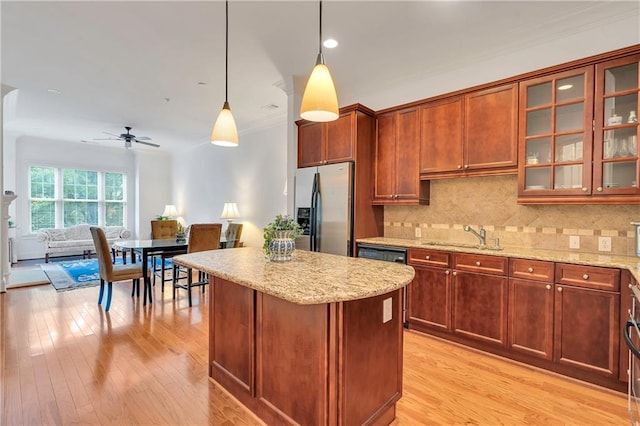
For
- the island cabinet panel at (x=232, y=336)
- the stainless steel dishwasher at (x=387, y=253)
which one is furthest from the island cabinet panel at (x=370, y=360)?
the stainless steel dishwasher at (x=387, y=253)

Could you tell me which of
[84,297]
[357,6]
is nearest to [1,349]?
[84,297]

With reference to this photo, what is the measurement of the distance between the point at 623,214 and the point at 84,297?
20.5ft

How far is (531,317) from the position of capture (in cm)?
252

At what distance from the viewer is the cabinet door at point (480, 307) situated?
266cm

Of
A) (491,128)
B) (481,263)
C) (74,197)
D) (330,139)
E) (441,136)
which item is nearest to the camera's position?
(481,263)

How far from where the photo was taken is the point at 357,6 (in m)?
2.51

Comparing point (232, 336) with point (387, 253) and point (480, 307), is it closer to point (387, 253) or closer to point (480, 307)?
point (387, 253)

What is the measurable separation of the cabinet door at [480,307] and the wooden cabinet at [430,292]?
0.09m

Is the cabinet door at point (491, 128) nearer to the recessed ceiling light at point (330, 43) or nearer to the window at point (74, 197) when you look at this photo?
the recessed ceiling light at point (330, 43)

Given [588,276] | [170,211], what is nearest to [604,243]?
[588,276]

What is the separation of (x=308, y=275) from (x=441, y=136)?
2.37 m

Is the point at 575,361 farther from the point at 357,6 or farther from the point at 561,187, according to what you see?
the point at 357,6

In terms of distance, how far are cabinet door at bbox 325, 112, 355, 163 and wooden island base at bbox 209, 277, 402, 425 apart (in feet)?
6.97

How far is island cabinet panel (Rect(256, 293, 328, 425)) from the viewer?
1530 millimetres
